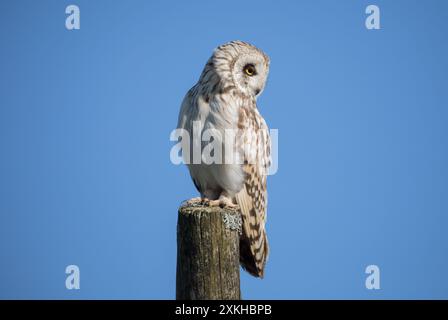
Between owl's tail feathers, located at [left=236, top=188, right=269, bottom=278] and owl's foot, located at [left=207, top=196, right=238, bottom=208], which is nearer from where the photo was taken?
owl's foot, located at [left=207, top=196, right=238, bottom=208]

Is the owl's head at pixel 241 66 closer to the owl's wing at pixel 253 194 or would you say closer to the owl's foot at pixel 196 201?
the owl's wing at pixel 253 194

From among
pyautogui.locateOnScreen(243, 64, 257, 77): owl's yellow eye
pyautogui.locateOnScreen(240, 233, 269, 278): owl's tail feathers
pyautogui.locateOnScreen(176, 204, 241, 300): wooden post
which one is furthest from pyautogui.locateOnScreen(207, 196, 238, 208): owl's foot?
pyautogui.locateOnScreen(243, 64, 257, 77): owl's yellow eye

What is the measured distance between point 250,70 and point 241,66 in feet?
0.54

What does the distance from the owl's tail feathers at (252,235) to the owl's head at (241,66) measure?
113 cm

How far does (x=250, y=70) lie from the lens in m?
6.67

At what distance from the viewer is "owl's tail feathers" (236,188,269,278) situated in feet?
21.2

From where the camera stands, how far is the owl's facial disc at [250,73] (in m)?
6.53

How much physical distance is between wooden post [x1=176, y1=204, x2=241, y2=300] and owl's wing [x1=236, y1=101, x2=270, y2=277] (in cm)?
130

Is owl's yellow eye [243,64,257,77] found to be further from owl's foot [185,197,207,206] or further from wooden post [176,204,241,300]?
wooden post [176,204,241,300]

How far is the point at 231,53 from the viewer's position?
6.52 metres

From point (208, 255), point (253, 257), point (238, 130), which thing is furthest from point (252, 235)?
point (208, 255)

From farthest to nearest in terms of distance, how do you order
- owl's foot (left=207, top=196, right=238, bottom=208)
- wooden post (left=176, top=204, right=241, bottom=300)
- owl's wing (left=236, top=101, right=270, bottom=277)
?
1. owl's wing (left=236, top=101, right=270, bottom=277)
2. owl's foot (left=207, top=196, right=238, bottom=208)
3. wooden post (left=176, top=204, right=241, bottom=300)
